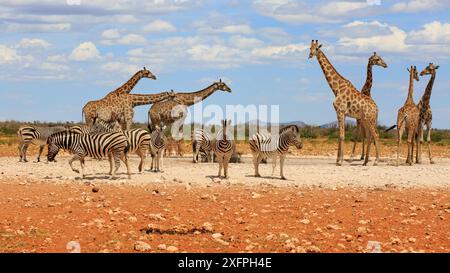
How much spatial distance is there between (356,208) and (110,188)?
4.93 meters

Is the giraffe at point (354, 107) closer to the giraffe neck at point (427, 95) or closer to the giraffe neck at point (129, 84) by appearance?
the giraffe neck at point (427, 95)

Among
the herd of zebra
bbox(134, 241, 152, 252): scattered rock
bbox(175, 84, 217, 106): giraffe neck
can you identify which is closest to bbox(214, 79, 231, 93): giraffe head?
bbox(175, 84, 217, 106): giraffe neck

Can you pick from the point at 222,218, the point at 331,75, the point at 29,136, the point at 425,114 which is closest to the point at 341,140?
the point at 331,75

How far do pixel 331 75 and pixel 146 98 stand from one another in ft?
21.0

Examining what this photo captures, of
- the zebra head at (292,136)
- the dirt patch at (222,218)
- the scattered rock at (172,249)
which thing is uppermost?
the zebra head at (292,136)

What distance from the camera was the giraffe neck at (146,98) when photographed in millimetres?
26469

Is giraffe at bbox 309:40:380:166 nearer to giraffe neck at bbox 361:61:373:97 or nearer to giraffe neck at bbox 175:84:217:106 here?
giraffe neck at bbox 361:61:373:97

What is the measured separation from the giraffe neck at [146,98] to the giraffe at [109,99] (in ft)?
1.53

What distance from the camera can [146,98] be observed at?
2666cm

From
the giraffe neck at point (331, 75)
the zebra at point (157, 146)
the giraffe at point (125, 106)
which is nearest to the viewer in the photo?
the zebra at point (157, 146)

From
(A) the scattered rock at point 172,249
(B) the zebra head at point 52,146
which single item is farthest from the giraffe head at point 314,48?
(A) the scattered rock at point 172,249

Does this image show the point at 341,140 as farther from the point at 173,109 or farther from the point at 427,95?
the point at 173,109

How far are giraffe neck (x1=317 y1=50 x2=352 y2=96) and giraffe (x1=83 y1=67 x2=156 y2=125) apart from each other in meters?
6.72
